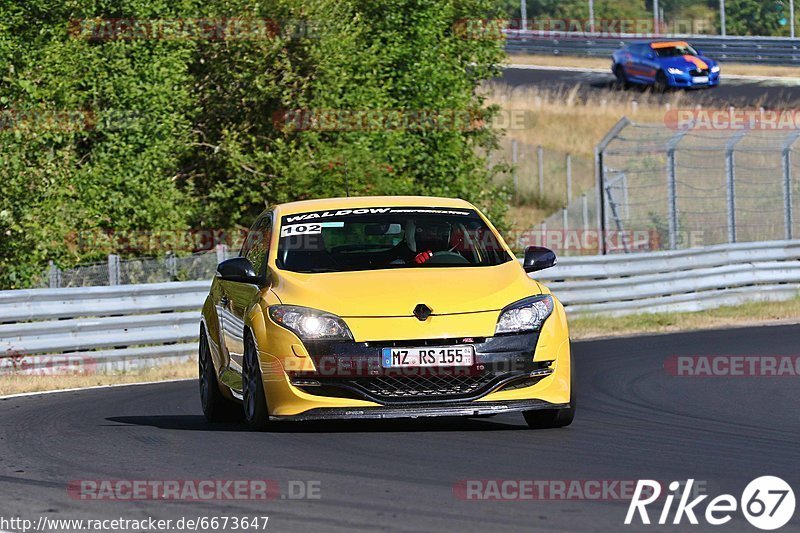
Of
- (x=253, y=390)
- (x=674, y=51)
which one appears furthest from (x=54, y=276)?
(x=674, y=51)

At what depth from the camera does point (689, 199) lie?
4212 cm

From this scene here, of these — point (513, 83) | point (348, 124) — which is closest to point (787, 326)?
point (348, 124)

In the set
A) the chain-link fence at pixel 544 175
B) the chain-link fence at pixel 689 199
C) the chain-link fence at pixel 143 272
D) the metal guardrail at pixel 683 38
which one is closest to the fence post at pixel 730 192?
the chain-link fence at pixel 689 199

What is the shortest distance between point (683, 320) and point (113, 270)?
814 centimetres

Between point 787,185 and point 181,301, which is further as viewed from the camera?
point 787,185

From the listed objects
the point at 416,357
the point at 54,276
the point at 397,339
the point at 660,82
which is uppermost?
the point at 397,339

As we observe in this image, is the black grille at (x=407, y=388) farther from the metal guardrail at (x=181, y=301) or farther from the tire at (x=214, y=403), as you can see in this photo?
the metal guardrail at (x=181, y=301)

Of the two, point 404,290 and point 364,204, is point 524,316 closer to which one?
point 404,290

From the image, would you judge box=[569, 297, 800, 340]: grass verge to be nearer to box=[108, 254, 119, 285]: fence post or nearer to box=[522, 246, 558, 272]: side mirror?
box=[108, 254, 119, 285]: fence post

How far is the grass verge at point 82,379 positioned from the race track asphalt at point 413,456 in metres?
2.75

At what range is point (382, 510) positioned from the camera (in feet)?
21.5

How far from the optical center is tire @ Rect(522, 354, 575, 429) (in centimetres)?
934

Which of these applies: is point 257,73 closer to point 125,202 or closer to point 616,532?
point 125,202

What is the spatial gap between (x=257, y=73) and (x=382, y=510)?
2081 cm
